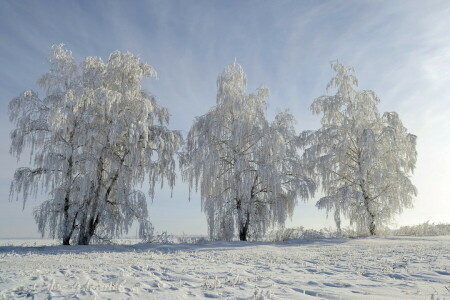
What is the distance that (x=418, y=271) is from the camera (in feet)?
22.4

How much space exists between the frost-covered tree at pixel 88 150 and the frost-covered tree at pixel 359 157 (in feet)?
31.3

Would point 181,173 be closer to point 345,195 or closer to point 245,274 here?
point 345,195

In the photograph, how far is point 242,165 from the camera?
1800 cm

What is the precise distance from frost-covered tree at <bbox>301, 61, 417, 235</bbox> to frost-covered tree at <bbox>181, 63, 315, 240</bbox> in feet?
7.73

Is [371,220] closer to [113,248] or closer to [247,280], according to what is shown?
[113,248]

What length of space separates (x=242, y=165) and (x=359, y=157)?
7866 millimetres

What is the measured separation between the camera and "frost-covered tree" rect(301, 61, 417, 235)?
1953 centimetres

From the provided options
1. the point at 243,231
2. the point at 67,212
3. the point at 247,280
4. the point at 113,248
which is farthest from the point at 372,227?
the point at 67,212

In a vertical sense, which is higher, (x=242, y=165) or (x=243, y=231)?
(x=242, y=165)

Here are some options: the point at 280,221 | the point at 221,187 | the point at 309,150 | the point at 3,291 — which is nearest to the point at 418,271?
the point at 3,291

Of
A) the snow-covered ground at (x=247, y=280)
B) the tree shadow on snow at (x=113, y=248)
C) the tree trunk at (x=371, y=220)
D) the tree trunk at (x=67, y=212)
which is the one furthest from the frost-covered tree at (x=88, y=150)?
the tree trunk at (x=371, y=220)

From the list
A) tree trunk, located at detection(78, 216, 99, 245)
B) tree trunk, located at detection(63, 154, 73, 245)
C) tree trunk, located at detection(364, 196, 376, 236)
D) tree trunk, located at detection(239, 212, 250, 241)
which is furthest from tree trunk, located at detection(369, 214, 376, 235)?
tree trunk, located at detection(63, 154, 73, 245)

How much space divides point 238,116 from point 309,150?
5.26 meters

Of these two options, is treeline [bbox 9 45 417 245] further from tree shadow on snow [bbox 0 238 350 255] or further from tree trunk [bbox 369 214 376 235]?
tree shadow on snow [bbox 0 238 350 255]
